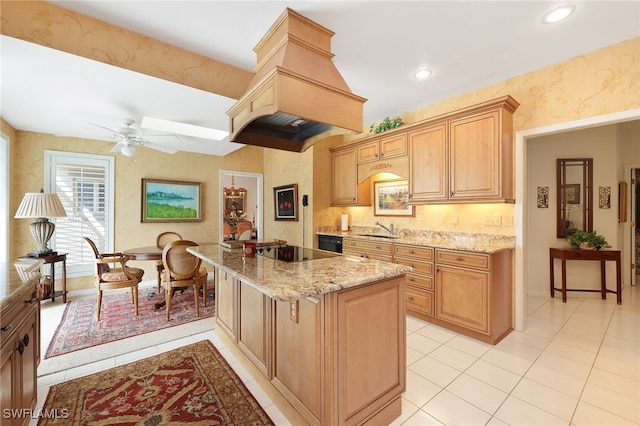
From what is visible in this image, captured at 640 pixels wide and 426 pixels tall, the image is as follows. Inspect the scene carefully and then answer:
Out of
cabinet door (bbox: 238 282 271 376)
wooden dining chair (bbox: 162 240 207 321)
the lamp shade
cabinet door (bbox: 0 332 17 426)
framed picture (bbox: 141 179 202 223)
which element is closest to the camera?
cabinet door (bbox: 0 332 17 426)

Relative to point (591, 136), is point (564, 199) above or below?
below

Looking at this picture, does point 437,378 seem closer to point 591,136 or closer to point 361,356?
point 361,356

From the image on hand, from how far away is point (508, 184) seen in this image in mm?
2852

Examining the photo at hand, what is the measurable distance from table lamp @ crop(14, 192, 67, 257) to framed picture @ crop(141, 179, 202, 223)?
1.23 meters

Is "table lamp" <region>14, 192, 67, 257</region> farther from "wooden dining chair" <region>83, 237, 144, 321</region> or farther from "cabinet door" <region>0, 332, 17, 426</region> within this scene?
"cabinet door" <region>0, 332, 17, 426</region>

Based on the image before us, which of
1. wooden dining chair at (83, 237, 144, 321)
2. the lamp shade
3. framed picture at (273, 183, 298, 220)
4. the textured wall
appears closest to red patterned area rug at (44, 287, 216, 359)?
wooden dining chair at (83, 237, 144, 321)

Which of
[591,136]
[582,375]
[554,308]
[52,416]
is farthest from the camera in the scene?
[591,136]

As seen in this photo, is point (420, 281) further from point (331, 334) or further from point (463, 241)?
point (331, 334)

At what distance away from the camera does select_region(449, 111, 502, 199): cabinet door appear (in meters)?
2.80

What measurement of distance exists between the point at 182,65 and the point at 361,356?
280cm

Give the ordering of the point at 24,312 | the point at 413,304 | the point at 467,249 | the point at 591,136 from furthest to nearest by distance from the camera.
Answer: the point at 591,136
the point at 413,304
the point at 467,249
the point at 24,312

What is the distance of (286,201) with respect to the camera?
17.8 feet

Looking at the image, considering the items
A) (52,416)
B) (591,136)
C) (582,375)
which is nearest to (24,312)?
(52,416)

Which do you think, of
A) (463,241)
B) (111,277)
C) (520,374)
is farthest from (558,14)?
(111,277)
